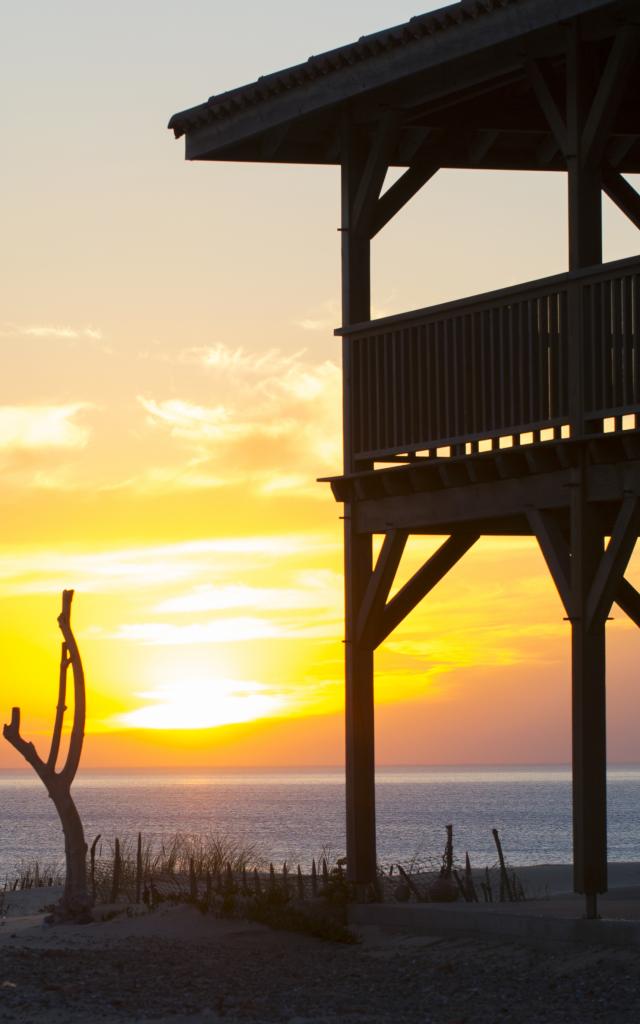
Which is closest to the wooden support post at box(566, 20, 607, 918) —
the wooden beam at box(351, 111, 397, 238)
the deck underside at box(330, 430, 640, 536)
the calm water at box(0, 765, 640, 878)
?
the deck underside at box(330, 430, 640, 536)

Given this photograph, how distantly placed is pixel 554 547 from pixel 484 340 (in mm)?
2085

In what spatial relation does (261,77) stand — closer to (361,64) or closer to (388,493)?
(361,64)

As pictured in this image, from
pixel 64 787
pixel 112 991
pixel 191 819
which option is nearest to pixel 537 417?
pixel 112 991

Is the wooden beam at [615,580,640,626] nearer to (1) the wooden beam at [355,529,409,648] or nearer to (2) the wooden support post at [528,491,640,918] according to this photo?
(1) the wooden beam at [355,529,409,648]

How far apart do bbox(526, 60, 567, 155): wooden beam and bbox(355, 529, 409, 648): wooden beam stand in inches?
165

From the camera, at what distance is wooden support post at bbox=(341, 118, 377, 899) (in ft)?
59.2

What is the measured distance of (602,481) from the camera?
→ 1535cm

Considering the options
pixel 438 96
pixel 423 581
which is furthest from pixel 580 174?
pixel 423 581

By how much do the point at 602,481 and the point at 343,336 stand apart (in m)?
3.96

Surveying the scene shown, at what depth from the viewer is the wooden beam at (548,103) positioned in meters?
15.8

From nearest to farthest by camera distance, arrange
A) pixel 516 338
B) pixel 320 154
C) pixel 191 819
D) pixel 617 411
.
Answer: pixel 617 411
pixel 516 338
pixel 320 154
pixel 191 819

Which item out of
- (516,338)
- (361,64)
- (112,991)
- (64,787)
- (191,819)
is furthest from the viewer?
(191,819)

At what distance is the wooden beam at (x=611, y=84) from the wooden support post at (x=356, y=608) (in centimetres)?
333

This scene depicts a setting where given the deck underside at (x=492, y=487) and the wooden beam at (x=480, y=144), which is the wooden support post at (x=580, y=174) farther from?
the wooden beam at (x=480, y=144)
